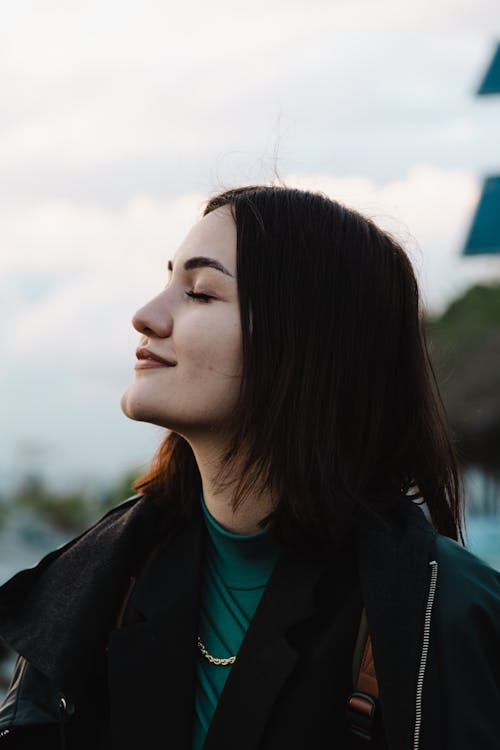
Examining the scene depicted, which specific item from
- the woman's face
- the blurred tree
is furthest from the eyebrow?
the blurred tree

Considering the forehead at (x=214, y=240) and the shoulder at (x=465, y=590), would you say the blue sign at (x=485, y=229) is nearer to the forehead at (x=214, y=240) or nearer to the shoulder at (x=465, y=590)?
the forehead at (x=214, y=240)

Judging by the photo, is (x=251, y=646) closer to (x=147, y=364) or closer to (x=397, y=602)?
(x=397, y=602)

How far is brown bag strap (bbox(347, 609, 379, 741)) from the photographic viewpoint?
8.41ft

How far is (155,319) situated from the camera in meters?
2.91

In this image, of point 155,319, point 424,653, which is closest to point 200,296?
point 155,319

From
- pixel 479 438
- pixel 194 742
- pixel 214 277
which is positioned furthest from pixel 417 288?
pixel 479 438

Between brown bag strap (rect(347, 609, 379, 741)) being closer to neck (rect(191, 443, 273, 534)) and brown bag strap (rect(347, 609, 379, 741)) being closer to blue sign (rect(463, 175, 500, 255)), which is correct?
neck (rect(191, 443, 273, 534))

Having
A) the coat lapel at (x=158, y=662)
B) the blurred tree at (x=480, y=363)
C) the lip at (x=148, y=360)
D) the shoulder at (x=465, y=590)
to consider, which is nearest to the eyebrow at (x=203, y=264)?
the lip at (x=148, y=360)

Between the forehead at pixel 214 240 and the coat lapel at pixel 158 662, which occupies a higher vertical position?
the forehead at pixel 214 240

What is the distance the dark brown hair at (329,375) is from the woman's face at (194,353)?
4 centimetres

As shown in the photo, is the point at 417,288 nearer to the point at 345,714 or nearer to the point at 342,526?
Result: the point at 342,526

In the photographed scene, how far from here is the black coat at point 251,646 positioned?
254cm

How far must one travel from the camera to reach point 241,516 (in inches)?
117

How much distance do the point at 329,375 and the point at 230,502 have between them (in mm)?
410
